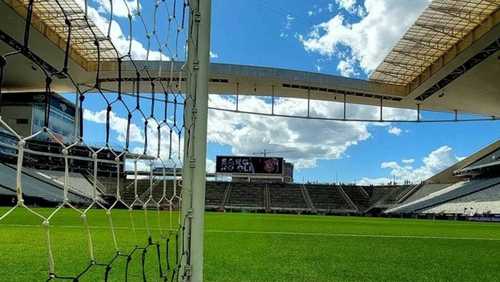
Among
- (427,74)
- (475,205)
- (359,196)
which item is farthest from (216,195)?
(427,74)

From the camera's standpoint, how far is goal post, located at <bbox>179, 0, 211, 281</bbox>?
235cm

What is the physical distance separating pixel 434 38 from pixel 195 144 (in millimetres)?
19018

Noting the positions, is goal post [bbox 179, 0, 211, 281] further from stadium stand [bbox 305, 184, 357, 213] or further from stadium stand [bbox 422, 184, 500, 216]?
stadium stand [bbox 305, 184, 357, 213]

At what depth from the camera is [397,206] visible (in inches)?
1433

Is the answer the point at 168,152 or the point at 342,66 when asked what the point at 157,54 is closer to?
the point at 168,152

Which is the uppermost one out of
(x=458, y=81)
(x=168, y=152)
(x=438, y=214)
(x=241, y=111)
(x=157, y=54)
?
(x=458, y=81)

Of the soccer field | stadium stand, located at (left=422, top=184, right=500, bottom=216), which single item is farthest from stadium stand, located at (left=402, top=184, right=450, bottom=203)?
the soccer field

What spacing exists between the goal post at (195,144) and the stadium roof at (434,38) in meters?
16.0

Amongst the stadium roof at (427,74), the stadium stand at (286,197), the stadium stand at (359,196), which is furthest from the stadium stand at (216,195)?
the stadium roof at (427,74)

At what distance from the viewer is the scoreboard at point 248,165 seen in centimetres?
4059

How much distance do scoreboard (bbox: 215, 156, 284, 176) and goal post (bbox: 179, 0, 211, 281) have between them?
38.2 metres

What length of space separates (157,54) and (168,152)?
2.28ft

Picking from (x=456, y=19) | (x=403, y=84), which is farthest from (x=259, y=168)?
(x=456, y=19)

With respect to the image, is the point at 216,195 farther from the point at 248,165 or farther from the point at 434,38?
the point at 434,38
